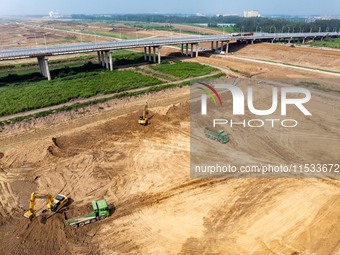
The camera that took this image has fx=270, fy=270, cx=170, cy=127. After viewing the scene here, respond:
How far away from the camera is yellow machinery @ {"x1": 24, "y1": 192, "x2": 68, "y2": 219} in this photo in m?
21.1

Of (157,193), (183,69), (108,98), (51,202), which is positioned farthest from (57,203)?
(183,69)

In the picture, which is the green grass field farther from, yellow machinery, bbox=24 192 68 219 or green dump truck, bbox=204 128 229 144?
yellow machinery, bbox=24 192 68 219

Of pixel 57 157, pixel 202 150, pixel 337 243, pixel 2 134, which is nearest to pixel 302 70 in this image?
pixel 202 150

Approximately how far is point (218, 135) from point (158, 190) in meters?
11.0

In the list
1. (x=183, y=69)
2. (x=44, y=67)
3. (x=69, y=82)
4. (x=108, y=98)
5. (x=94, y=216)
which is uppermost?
(x=44, y=67)

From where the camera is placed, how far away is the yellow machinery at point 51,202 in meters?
21.1

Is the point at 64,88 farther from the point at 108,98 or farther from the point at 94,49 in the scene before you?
the point at 94,49

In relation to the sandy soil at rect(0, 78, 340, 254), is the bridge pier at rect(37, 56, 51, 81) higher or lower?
higher

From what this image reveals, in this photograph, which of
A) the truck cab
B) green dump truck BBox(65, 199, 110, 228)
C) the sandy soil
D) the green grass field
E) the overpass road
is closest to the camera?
the sandy soil

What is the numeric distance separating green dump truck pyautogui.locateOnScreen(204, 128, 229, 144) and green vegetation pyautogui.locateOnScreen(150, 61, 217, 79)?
25.3m

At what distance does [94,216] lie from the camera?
21266mm

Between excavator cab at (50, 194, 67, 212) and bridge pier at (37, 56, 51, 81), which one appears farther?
bridge pier at (37, 56, 51, 81)

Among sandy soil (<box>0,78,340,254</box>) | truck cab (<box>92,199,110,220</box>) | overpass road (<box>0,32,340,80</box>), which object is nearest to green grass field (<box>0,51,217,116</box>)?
overpass road (<box>0,32,340,80</box>)

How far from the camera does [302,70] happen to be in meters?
62.1
